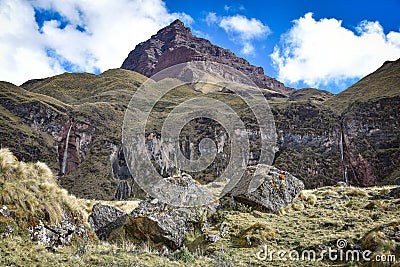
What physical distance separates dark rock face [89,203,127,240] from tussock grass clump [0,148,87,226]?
Answer: 0.78 m

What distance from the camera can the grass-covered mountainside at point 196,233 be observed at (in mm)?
6825

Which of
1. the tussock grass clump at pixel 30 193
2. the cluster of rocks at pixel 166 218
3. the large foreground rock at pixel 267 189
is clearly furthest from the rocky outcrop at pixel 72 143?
the tussock grass clump at pixel 30 193

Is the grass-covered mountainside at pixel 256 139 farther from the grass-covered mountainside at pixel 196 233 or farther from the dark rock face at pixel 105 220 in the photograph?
the dark rock face at pixel 105 220

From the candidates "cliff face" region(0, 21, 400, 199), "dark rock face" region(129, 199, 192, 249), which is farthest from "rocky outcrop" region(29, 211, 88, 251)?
"cliff face" region(0, 21, 400, 199)

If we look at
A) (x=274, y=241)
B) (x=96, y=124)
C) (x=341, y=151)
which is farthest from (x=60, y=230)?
(x=96, y=124)

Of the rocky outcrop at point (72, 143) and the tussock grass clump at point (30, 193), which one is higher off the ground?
the rocky outcrop at point (72, 143)

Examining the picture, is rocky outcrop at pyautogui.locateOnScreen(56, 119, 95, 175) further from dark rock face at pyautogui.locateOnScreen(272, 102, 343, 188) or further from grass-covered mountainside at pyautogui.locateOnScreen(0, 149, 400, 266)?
grass-covered mountainside at pyautogui.locateOnScreen(0, 149, 400, 266)

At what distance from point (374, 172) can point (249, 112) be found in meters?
38.1

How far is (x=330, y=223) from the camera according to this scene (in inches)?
431

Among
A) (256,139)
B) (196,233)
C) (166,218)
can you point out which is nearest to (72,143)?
(256,139)

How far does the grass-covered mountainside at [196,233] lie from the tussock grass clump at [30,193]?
0.02 metres

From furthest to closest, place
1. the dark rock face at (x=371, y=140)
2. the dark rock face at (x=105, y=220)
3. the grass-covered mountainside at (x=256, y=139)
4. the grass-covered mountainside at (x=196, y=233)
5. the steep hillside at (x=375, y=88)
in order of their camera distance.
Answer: the steep hillside at (x=375, y=88) → the grass-covered mountainside at (x=256, y=139) → the dark rock face at (x=371, y=140) → the dark rock face at (x=105, y=220) → the grass-covered mountainside at (x=196, y=233)

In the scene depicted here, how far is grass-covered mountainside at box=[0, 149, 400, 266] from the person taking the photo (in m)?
6.83

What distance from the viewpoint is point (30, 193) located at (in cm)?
798
